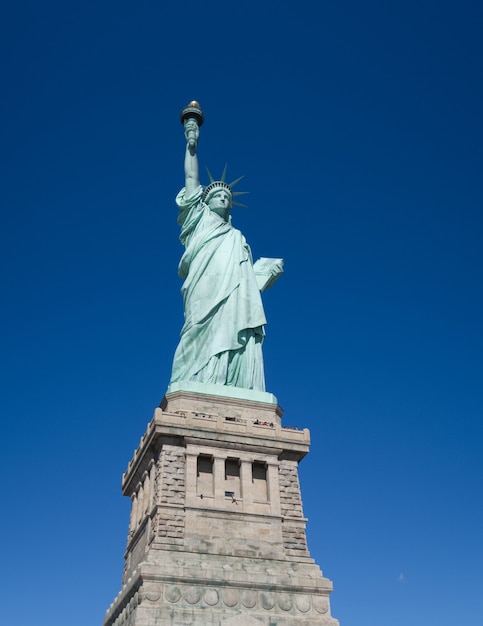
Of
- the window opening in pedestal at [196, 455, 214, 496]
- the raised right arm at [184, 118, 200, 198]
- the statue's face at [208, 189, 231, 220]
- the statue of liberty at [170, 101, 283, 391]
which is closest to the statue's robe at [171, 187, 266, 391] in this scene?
the statue of liberty at [170, 101, 283, 391]

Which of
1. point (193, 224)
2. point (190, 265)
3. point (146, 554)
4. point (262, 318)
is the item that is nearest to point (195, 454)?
point (146, 554)

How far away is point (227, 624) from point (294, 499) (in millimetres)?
5926

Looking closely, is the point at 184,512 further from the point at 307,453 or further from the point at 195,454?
the point at 307,453

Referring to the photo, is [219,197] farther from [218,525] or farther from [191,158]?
[218,525]

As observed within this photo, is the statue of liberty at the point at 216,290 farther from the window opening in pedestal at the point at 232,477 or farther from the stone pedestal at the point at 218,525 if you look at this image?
the window opening in pedestal at the point at 232,477

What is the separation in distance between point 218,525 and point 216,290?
12031mm

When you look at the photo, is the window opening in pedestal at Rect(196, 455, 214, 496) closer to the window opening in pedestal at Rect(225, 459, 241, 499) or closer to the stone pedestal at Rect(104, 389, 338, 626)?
the stone pedestal at Rect(104, 389, 338, 626)

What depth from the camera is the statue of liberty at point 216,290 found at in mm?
32719

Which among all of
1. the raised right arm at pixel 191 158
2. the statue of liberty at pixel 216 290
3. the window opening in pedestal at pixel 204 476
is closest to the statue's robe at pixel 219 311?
the statue of liberty at pixel 216 290

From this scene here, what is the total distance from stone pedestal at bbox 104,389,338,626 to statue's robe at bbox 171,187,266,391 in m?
2.04

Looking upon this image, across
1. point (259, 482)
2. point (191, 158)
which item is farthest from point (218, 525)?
point (191, 158)

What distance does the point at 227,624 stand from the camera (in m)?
24.2

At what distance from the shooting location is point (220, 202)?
38344 mm

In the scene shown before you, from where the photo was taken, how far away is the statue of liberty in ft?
107
